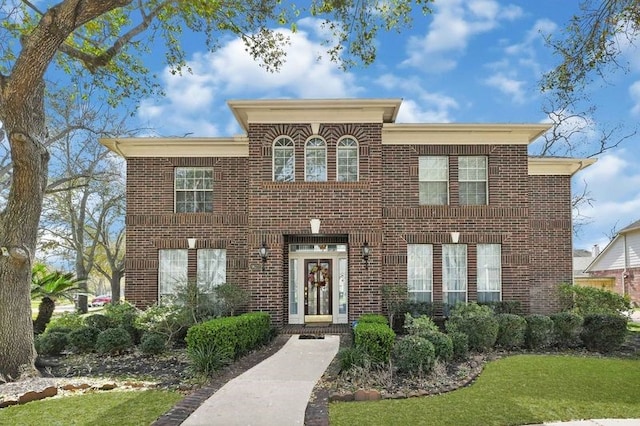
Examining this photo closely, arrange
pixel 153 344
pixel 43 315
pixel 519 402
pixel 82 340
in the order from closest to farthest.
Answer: pixel 519 402 < pixel 153 344 < pixel 82 340 < pixel 43 315

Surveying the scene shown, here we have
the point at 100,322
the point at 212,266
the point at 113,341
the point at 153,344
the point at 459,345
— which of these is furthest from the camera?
the point at 212,266

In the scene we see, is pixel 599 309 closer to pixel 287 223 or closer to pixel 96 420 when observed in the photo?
pixel 287 223

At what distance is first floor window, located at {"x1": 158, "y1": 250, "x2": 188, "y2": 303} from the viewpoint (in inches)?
620

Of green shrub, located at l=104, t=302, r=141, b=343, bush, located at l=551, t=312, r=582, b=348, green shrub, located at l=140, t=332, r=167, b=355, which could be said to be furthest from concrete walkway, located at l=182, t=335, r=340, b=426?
bush, located at l=551, t=312, r=582, b=348

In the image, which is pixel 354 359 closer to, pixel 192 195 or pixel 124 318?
pixel 124 318

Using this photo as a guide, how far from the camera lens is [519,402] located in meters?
7.56

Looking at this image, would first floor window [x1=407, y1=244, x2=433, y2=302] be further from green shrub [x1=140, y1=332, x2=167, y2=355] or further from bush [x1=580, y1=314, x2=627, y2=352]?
green shrub [x1=140, y1=332, x2=167, y2=355]

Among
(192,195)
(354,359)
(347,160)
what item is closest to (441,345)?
(354,359)

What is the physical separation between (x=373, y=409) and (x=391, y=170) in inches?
366

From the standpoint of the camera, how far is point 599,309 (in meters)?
13.8

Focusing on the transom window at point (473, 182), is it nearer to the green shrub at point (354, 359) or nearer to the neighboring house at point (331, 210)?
the neighboring house at point (331, 210)

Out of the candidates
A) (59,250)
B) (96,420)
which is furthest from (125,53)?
(59,250)

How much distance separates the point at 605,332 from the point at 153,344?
1077 centimetres

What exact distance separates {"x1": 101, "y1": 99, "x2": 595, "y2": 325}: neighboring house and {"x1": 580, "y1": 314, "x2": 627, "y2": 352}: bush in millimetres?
2794
